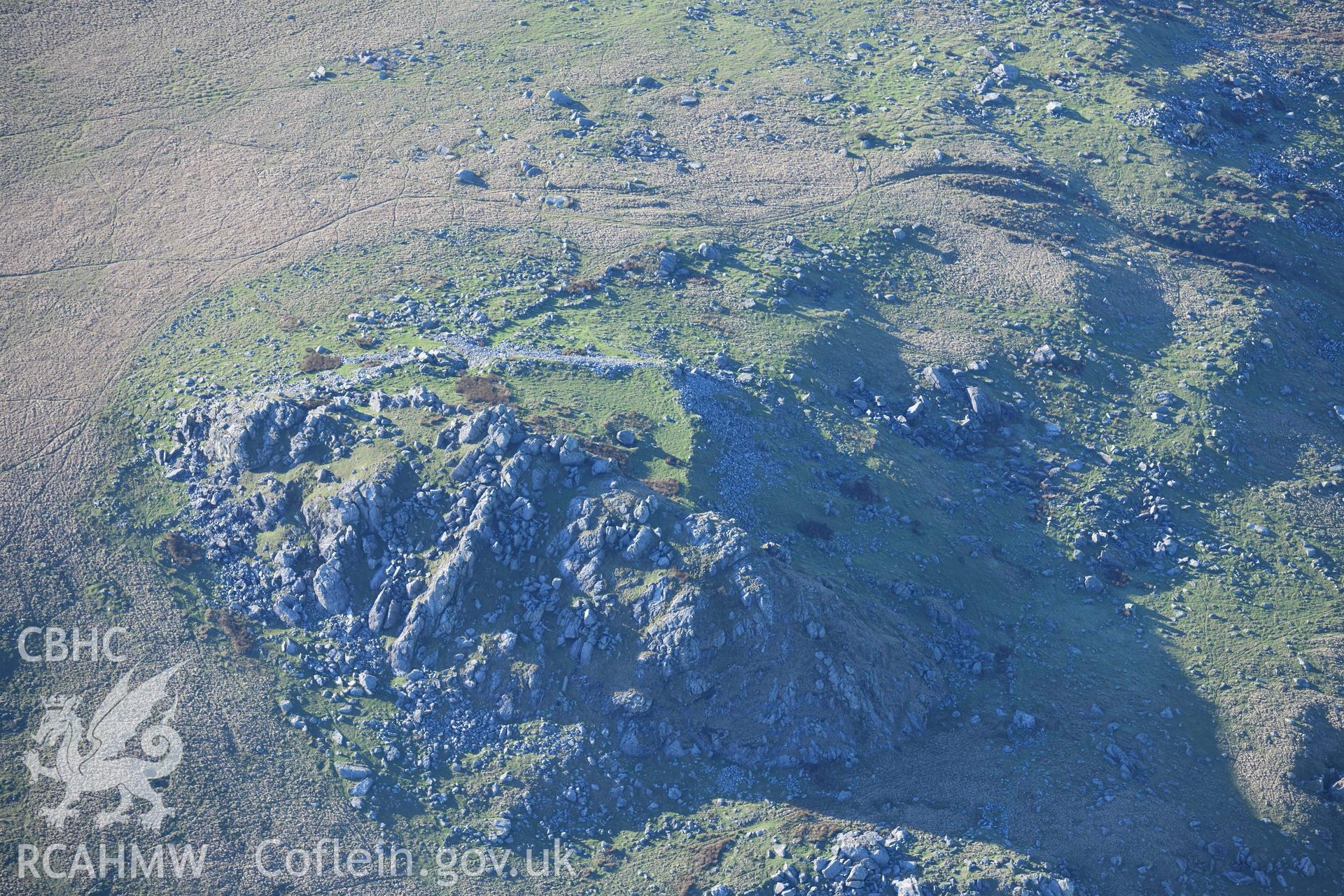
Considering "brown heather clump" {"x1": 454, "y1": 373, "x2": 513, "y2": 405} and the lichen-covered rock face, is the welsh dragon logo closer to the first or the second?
the lichen-covered rock face

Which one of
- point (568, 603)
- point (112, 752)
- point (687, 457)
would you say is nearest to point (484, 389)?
point (687, 457)

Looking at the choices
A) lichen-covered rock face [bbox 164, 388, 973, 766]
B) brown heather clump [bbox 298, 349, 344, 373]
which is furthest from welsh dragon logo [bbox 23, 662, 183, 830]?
brown heather clump [bbox 298, 349, 344, 373]

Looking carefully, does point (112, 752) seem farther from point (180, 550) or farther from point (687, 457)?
point (687, 457)

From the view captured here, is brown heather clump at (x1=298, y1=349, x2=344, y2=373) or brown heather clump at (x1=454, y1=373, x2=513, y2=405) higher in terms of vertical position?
brown heather clump at (x1=298, y1=349, x2=344, y2=373)

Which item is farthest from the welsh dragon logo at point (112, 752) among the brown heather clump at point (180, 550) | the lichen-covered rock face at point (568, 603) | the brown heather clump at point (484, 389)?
the brown heather clump at point (484, 389)

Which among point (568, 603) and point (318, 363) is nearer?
point (568, 603)
